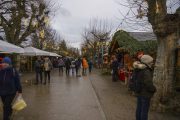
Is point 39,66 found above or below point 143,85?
below

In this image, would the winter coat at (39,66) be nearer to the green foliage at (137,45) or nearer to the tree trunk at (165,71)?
the green foliage at (137,45)

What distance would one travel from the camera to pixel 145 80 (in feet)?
22.0

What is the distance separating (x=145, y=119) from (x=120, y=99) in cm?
606

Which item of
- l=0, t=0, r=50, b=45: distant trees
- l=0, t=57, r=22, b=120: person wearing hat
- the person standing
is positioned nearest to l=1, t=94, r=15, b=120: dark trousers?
l=0, t=57, r=22, b=120: person wearing hat

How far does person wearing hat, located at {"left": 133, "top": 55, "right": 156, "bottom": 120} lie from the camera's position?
6715 mm

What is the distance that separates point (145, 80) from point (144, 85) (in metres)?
0.14

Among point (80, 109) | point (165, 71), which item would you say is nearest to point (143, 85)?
point (165, 71)

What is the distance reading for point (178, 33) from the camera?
A: 10.2 meters

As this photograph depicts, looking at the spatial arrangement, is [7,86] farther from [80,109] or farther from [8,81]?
[80,109]

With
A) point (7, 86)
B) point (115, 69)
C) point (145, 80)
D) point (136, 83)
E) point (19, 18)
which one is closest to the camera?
point (145, 80)

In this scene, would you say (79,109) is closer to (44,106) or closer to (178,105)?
(44,106)

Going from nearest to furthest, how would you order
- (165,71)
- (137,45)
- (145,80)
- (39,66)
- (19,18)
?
(145,80) → (165,71) → (137,45) → (39,66) → (19,18)

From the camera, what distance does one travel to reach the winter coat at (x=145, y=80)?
670 centimetres

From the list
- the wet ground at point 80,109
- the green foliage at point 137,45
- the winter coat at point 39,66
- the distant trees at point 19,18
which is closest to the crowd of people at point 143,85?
the wet ground at point 80,109
